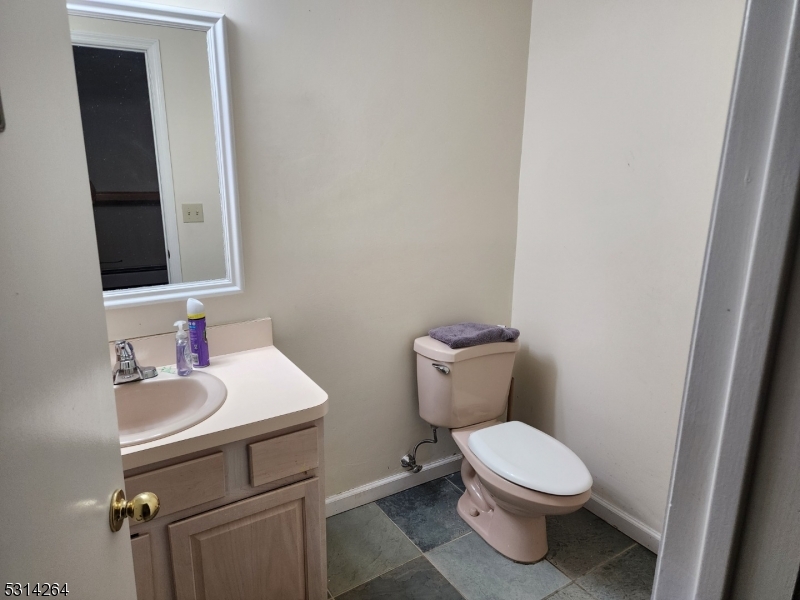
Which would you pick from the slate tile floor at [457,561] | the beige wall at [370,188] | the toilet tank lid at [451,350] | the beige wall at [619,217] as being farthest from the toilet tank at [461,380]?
the slate tile floor at [457,561]

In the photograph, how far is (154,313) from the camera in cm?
150

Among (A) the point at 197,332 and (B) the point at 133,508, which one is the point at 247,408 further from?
(B) the point at 133,508

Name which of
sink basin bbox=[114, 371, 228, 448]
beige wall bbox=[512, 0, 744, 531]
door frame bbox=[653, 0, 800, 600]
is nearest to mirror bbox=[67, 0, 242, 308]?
sink basin bbox=[114, 371, 228, 448]

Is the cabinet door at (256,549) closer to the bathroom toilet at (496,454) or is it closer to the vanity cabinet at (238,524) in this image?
the vanity cabinet at (238,524)

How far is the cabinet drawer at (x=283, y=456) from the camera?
46.7 inches

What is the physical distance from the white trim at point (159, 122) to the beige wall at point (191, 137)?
0.04 ft

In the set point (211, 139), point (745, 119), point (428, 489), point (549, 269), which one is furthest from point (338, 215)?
point (745, 119)

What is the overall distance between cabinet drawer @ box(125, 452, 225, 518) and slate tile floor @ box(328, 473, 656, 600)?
→ 755 mm

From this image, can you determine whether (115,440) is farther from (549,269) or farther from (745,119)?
(549,269)

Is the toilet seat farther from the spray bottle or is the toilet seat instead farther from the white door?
the white door

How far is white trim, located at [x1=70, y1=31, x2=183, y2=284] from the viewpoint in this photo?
134 centimetres

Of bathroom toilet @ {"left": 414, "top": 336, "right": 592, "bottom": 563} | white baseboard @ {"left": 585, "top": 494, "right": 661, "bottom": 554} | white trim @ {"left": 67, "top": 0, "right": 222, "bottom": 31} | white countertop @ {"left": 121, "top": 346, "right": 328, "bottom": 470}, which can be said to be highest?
white trim @ {"left": 67, "top": 0, "right": 222, "bottom": 31}

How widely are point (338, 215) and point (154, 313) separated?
0.68m

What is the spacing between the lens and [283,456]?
1223 millimetres
